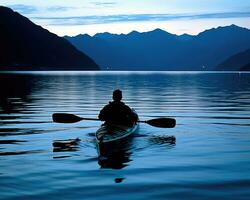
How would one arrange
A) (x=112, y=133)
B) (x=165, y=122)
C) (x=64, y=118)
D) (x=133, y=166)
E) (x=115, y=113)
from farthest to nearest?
(x=64, y=118)
(x=165, y=122)
(x=115, y=113)
(x=112, y=133)
(x=133, y=166)

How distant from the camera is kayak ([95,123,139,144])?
55.9 ft

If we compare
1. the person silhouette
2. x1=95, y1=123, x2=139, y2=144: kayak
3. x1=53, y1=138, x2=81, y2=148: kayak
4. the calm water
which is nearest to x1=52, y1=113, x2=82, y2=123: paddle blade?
the calm water

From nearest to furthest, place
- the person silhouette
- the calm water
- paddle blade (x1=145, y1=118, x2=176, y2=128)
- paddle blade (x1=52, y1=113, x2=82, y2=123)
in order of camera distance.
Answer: the calm water, the person silhouette, paddle blade (x1=145, y1=118, x2=176, y2=128), paddle blade (x1=52, y1=113, x2=82, y2=123)

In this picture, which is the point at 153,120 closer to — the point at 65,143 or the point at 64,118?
the point at 64,118

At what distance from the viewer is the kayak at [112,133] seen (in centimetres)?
1705

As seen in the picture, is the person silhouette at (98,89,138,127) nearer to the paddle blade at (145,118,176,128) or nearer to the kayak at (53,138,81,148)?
the kayak at (53,138,81,148)

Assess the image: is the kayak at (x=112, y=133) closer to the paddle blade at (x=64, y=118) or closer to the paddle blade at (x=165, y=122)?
the paddle blade at (x=165, y=122)

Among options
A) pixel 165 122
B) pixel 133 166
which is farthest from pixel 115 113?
pixel 133 166

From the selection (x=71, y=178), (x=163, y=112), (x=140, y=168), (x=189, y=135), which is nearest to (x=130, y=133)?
(x=189, y=135)

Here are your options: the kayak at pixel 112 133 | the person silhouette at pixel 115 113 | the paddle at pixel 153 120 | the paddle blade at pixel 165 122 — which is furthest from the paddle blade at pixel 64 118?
the paddle blade at pixel 165 122

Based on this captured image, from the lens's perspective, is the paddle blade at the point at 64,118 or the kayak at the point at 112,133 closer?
the kayak at the point at 112,133

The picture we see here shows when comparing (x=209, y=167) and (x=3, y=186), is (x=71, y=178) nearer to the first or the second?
(x=3, y=186)

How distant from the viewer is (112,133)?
18000 millimetres

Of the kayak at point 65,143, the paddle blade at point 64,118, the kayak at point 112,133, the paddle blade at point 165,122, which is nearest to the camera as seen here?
the kayak at point 112,133
